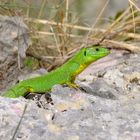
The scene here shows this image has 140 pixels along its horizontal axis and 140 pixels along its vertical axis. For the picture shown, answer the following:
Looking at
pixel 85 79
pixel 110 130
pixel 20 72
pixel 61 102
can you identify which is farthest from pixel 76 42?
pixel 110 130

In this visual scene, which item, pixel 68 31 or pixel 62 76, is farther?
pixel 68 31

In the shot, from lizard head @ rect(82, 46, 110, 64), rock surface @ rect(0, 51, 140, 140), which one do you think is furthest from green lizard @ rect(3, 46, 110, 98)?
rock surface @ rect(0, 51, 140, 140)

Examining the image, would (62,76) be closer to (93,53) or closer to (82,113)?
(93,53)

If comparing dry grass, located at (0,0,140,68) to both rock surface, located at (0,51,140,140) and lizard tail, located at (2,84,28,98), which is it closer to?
lizard tail, located at (2,84,28,98)

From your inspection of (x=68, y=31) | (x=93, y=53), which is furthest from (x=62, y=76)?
(x=68, y=31)

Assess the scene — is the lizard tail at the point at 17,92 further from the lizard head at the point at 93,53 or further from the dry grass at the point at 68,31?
the dry grass at the point at 68,31

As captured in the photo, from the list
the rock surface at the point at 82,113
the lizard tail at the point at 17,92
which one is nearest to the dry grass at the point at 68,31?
the lizard tail at the point at 17,92

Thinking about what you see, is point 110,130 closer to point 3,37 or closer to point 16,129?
point 16,129
